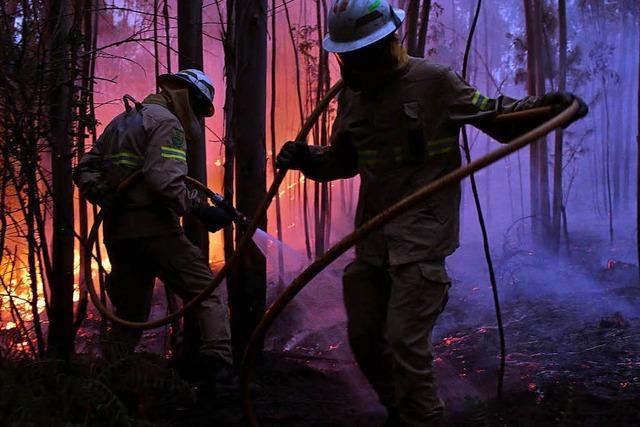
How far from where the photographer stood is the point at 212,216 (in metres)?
3.36

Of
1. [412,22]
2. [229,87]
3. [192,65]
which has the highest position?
[412,22]

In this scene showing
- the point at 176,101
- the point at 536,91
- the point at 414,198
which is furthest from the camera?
the point at 536,91

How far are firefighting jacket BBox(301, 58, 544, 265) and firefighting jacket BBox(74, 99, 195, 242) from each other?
1.10 m

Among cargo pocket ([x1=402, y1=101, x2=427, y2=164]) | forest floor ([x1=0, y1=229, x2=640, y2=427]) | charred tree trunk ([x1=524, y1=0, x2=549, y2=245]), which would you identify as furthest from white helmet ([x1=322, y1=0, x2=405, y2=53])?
charred tree trunk ([x1=524, y1=0, x2=549, y2=245])

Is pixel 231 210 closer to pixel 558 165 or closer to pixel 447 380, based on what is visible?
pixel 447 380

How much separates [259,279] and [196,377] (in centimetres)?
79

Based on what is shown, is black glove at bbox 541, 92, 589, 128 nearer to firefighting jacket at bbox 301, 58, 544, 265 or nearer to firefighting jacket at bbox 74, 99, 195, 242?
firefighting jacket at bbox 301, 58, 544, 265

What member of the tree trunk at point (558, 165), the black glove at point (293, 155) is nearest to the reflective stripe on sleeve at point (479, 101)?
the black glove at point (293, 155)

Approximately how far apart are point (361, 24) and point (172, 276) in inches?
70.4

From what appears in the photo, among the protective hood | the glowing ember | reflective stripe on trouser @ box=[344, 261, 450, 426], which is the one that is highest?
the protective hood

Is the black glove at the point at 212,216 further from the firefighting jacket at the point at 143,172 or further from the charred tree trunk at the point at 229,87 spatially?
the charred tree trunk at the point at 229,87

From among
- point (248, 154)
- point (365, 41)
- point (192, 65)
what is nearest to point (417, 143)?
point (365, 41)

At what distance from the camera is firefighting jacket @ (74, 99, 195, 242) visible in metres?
3.25

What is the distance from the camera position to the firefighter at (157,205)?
130 inches
